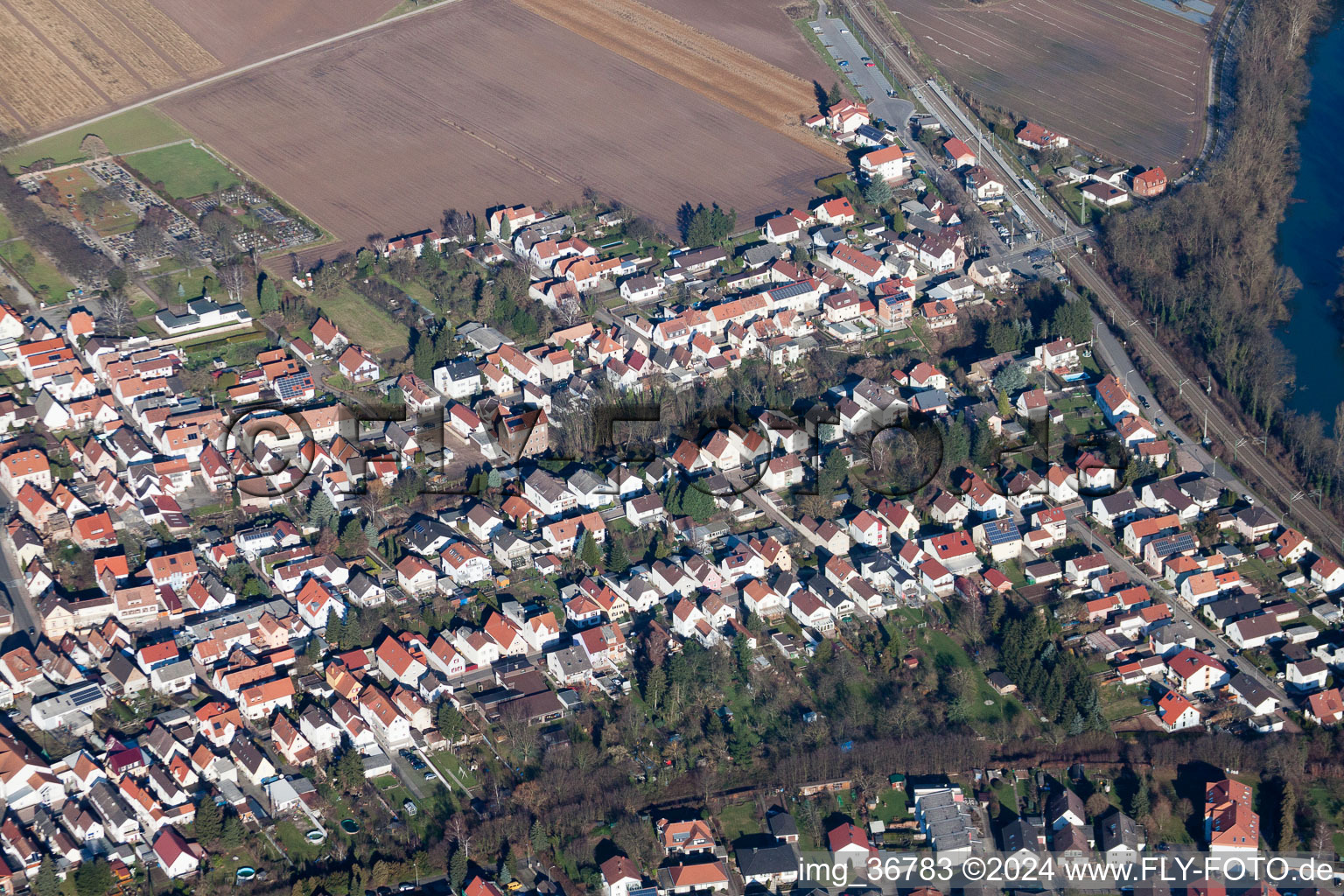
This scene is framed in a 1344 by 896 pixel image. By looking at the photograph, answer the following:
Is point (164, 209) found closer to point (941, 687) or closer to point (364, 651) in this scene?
point (364, 651)

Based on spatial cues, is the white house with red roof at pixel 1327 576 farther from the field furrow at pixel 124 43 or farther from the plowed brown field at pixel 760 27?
the field furrow at pixel 124 43

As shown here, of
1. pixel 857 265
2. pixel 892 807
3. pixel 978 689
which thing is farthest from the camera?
pixel 857 265

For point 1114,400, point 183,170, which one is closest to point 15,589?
point 183,170

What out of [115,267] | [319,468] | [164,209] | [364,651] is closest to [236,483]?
[319,468]

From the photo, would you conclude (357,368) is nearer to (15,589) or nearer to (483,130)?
(15,589)

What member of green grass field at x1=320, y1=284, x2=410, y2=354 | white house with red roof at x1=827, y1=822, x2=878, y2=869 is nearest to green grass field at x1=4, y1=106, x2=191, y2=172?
green grass field at x1=320, y1=284, x2=410, y2=354

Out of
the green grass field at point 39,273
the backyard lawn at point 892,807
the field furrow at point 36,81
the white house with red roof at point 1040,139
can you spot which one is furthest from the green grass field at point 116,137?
the backyard lawn at point 892,807

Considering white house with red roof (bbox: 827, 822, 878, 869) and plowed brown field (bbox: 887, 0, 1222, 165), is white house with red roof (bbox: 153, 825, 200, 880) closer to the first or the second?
white house with red roof (bbox: 827, 822, 878, 869)
